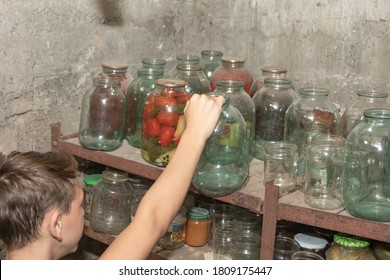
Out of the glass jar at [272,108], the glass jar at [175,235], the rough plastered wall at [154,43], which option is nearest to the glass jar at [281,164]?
the glass jar at [272,108]

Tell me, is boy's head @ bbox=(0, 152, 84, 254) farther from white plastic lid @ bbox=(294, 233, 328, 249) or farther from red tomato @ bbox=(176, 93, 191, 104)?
white plastic lid @ bbox=(294, 233, 328, 249)

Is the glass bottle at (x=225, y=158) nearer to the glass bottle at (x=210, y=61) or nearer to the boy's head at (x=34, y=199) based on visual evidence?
the boy's head at (x=34, y=199)

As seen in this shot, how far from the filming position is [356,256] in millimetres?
1892

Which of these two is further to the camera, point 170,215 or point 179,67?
point 179,67

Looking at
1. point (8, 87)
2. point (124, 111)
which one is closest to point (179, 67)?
point (124, 111)

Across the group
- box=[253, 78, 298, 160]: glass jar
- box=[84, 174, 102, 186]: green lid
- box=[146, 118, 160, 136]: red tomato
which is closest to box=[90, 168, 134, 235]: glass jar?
box=[84, 174, 102, 186]: green lid

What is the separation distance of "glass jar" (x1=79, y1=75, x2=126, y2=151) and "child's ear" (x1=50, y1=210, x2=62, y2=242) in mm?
643

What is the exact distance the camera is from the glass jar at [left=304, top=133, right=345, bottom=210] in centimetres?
188

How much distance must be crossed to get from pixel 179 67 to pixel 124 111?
0.26m

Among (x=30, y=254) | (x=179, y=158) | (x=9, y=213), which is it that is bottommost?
(x=30, y=254)

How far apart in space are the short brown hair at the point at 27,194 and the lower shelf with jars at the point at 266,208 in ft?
1.65

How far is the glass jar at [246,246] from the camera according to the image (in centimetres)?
211

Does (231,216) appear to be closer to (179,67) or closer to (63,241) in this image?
(179,67)

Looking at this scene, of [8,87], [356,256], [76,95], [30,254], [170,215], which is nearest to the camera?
[170,215]
